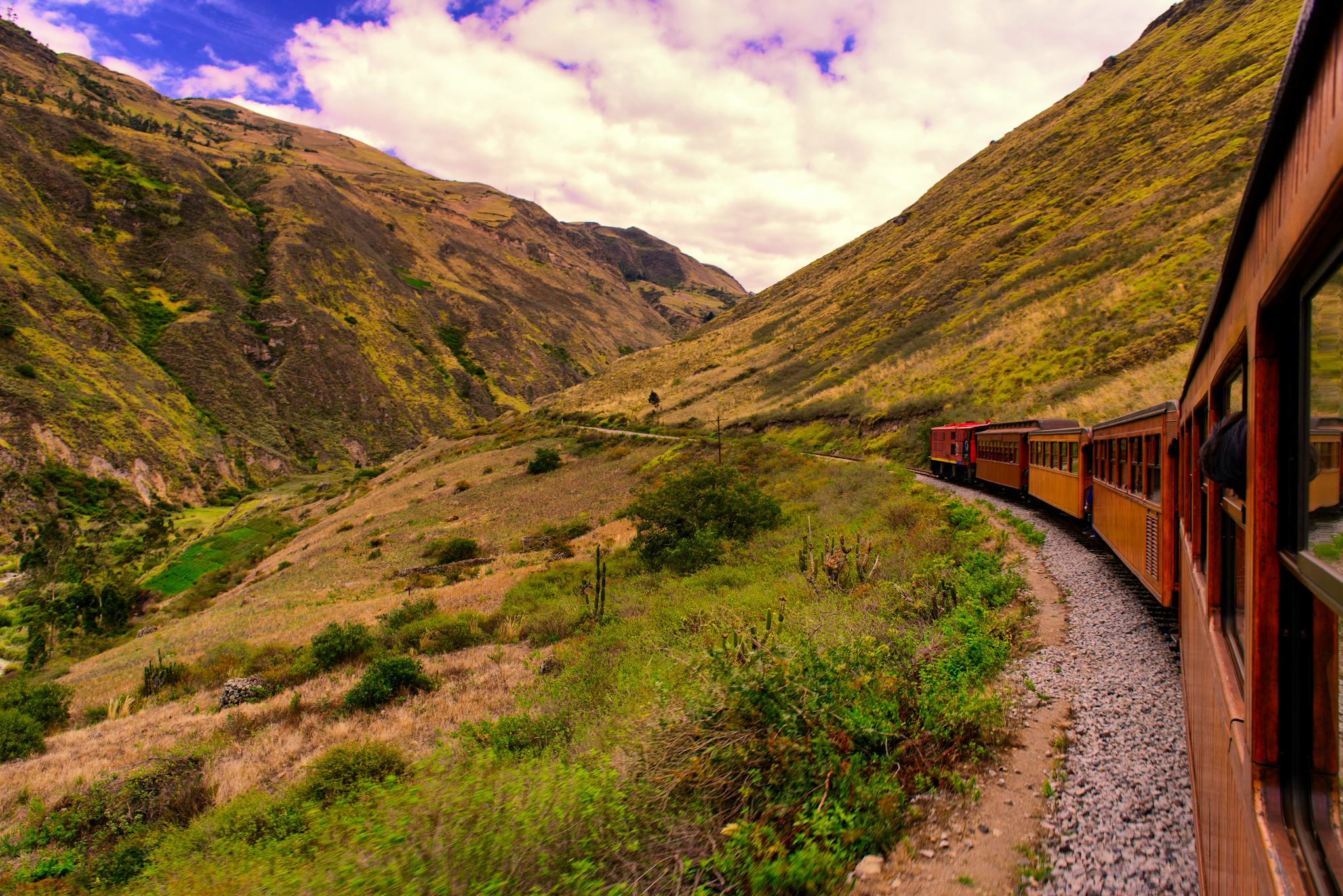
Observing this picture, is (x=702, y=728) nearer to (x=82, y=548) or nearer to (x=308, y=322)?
(x=82, y=548)

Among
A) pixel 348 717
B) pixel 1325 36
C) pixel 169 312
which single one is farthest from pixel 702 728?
pixel 169 312

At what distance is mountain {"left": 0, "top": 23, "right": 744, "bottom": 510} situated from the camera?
57.0 meters

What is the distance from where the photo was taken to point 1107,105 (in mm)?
62812

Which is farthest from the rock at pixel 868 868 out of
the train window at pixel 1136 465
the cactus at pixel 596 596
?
the cactus at pixel 596 596

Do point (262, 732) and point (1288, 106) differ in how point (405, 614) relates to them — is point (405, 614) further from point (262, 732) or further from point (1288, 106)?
point (1288, 106)

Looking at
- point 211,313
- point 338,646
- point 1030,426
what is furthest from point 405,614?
point 211,313

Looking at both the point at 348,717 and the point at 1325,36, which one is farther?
the point at 348,717

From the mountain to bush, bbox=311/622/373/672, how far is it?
55152mm

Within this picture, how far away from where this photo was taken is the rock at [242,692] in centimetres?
1184

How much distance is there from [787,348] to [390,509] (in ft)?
141

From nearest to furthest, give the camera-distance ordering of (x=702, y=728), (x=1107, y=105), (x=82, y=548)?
1. (x=702, y=728)
2. (x=82, y=548)
3. (x=1107, y=105)

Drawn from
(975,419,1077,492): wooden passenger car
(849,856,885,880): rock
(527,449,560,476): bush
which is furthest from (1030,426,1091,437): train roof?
(527,449,560,476): bush

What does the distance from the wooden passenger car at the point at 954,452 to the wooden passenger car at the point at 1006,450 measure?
2.10 ft

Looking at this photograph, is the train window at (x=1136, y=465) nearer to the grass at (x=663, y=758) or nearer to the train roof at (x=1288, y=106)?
the grass at (x=663, y=758)
